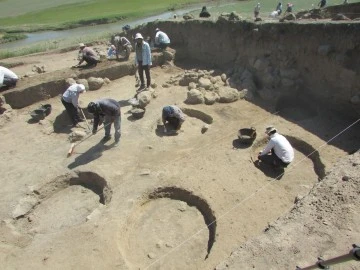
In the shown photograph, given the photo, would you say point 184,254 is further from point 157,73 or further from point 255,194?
point 157,73

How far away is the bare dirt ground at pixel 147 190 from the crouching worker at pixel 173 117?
0.38 meters

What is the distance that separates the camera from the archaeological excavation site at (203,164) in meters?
5.33

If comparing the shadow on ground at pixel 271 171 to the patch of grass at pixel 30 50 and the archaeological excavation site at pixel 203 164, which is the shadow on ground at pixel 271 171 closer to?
the archaeological excavation site at pixel 203 164

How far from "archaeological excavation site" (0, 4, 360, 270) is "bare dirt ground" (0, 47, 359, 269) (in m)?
0.03

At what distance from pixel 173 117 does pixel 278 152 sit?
126 inches

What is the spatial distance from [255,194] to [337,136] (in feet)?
11.0

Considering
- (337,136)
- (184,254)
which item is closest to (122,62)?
(337,136)

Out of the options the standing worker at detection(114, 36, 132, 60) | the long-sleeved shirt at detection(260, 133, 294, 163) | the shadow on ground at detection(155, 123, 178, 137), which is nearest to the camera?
the long-sleeved shirt at detection(260, 133, 294, 163)

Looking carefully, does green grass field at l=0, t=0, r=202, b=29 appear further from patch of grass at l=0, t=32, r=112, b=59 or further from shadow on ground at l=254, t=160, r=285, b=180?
shadow on ground at l=254, t=160, r=285, b=180

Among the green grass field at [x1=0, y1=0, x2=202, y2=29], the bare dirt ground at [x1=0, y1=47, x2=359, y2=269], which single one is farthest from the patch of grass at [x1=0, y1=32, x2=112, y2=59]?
the bare dirt ground at [x1=0, y1=47, x2=359, y2=269]

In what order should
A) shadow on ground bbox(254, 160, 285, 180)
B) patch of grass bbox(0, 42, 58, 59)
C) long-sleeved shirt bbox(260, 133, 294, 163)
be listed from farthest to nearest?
patch of grass bbox(0, 42, 58, 59) < shadow on ground bbox(254, 160, 285, 180) < long-sleeved shirt bbox(260, 133, 294, 163)

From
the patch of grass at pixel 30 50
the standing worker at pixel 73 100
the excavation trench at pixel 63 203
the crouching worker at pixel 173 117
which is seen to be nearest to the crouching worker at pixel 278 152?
the crouching worker at pixel 173 117

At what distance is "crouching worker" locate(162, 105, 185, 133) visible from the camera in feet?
31.3

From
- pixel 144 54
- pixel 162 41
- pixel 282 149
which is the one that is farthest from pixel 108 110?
pixel 162 41
